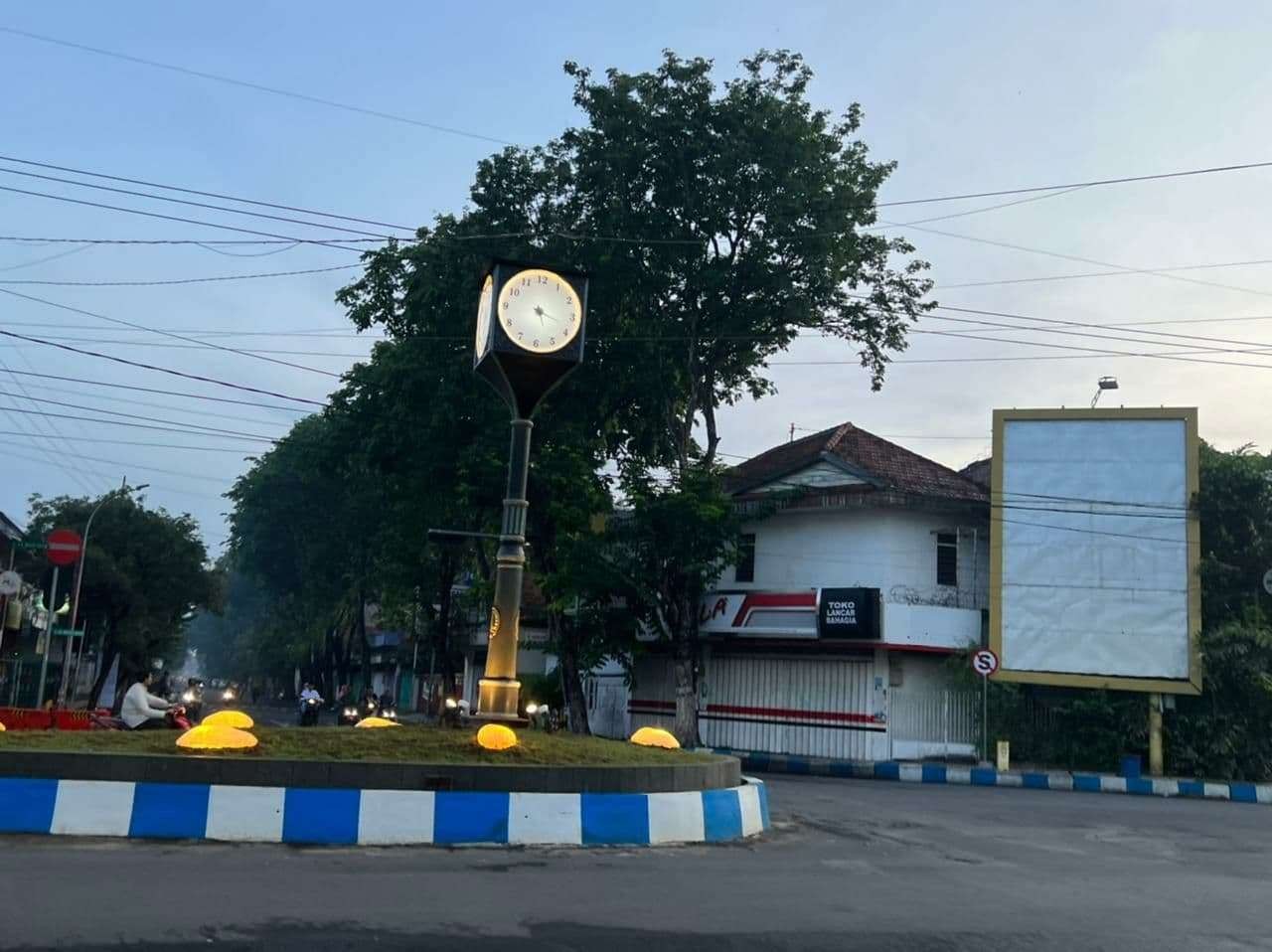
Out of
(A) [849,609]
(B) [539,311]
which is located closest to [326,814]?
(B) [539,311]

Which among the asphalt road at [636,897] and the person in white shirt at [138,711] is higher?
the person in white shirt at [138,711]

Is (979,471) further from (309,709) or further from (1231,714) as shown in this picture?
(309,709)

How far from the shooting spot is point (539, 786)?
9.52 m

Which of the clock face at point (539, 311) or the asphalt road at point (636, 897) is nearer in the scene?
the asphalt road at point (636, 897)

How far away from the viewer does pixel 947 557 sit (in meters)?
29.1

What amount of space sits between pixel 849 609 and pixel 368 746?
61.0ft

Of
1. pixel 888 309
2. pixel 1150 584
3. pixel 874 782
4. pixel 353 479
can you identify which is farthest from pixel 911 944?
pixel 353 479

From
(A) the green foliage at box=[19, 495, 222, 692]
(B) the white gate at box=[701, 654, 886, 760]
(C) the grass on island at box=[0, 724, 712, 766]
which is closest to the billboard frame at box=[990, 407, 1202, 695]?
(B) the white gate at box=[701, 654, 886, 760]

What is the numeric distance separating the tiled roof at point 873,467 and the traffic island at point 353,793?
19436mm

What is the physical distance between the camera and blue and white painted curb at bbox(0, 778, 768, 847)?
338 inches

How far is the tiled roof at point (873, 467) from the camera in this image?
29141mm

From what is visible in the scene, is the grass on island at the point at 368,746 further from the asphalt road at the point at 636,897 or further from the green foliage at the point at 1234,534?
the green foliage at the point at 1234,534

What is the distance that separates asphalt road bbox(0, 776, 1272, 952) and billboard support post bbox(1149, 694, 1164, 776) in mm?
14658

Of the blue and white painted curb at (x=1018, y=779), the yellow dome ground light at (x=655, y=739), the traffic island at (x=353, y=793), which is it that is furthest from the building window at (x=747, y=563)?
the traffic island at (x=353, y=793)
